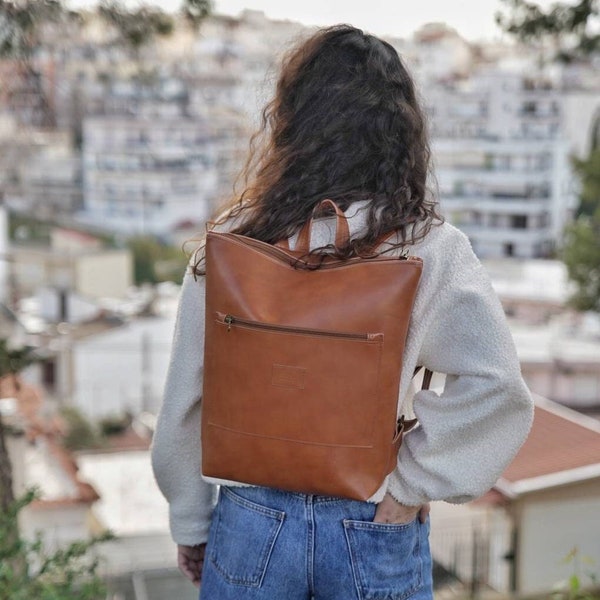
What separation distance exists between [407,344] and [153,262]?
86.3 ft

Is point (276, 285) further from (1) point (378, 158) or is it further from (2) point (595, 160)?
(2) point (595, 160)

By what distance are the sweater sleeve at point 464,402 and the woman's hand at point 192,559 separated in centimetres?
25

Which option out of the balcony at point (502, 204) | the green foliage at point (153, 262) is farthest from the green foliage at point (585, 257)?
the balcony at point (502, 204)

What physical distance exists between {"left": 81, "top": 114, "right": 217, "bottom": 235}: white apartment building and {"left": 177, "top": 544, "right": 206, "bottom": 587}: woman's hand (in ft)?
99.5

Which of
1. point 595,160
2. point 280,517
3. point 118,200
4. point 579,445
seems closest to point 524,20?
point 579,445

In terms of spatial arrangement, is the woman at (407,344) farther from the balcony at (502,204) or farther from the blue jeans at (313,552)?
the balcony at (502,204)

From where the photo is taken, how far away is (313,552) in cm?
93

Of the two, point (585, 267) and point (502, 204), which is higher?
point (585, 267)

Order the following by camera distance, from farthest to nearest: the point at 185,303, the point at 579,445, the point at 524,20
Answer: the point at 579,445
the point at 524,20
the point at 185,303

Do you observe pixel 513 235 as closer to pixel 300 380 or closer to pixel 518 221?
pixel 518 221

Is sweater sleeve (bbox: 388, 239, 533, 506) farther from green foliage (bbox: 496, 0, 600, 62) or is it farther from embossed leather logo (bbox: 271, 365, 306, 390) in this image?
green foliage (bbox: 496, 0, 600, 62)

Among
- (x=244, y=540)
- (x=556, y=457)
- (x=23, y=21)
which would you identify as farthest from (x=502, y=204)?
(x=244, y=540)

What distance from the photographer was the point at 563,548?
4789 millimetres

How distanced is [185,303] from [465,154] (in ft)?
90.2
